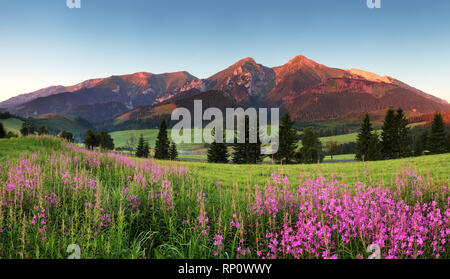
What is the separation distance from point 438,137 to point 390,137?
11.1 meters

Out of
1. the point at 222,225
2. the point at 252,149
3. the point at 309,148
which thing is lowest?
the point at 309,148

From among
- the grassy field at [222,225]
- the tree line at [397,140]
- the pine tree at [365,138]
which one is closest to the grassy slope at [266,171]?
the grassy field at [222,225]

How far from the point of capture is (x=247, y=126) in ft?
173

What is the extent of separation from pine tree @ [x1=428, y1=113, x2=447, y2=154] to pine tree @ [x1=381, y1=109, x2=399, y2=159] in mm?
9139

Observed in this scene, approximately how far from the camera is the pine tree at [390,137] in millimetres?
54250

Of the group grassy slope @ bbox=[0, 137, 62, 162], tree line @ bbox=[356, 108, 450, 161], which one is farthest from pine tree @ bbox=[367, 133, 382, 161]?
grassy slope @ bbox=[0, 137, 62, 162]

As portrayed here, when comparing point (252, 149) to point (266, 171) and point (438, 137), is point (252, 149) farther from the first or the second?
point (438, 137)

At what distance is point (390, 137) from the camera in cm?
5481

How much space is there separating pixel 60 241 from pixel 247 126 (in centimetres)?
4993

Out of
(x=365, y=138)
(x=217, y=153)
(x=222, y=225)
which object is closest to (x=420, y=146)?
(x=365, y=138)

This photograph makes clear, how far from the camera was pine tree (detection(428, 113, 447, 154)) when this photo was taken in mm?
53719

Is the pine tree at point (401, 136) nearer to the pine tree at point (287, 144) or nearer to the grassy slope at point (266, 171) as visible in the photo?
the pine tree at point (287, 144)

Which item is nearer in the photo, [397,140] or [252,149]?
[252,149]
